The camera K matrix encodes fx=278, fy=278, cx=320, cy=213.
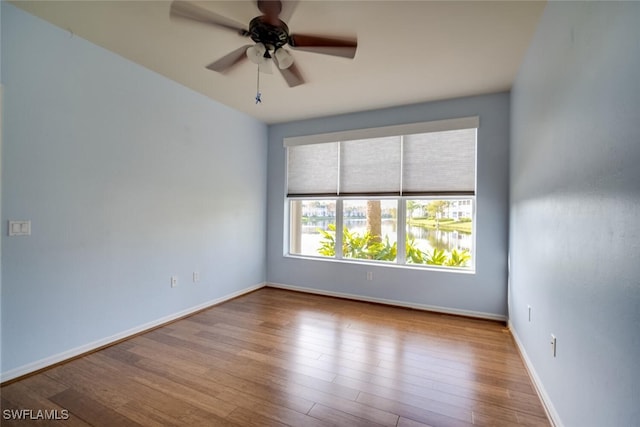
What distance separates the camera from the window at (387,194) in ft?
11.4

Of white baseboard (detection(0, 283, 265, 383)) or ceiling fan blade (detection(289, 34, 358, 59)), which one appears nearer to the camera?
ceiling fan blade (detection(289, 34, 358, 59))

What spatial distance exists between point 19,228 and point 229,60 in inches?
77.7

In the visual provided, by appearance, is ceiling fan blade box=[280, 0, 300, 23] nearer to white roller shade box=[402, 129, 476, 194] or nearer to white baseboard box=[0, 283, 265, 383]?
white roller shade box=[402, 129, 476, 194]

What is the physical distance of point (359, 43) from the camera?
2324 mm

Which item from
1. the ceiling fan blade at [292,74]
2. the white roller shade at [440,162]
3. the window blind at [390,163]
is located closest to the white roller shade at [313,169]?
the window blind at [390,163]

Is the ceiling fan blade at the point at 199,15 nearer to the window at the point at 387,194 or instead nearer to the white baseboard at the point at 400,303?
the window at the point at 387,194

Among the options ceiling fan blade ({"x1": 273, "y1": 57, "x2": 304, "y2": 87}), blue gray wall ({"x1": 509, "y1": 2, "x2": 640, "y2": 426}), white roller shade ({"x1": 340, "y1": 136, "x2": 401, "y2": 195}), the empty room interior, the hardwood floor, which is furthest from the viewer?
white roller shade ({"x1": 340, "y1": 136, "x2": 401, "y2": 195})

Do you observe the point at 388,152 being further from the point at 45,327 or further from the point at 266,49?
the point at 45,327

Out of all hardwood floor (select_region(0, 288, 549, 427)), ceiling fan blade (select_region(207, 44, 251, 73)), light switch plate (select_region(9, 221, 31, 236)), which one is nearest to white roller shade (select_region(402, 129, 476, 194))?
hardwood floor (select_region(0, 288, 549, 427))

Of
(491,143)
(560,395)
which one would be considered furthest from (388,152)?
(560,395)

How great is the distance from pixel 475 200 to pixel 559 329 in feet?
6.53

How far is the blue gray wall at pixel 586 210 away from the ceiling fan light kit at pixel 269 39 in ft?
4.10

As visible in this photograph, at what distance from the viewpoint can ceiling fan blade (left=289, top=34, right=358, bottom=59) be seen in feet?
6.08

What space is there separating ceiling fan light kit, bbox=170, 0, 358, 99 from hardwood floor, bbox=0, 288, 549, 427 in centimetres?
237
